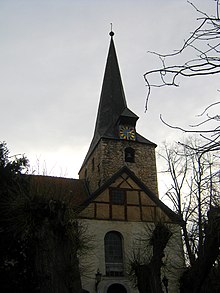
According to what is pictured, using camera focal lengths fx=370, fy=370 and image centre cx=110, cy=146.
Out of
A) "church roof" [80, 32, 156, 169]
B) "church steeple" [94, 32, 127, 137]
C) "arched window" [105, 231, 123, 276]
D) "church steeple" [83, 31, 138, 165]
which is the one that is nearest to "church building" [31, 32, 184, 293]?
"arched window" [105, 231, 123, 276]

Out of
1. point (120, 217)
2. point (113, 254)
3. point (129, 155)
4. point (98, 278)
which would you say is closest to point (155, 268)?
point (98, 278)

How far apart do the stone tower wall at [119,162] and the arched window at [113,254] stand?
5.46m

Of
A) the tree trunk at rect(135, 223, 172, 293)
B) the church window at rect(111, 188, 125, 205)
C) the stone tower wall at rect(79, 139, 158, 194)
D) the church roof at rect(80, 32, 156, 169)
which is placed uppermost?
the church roof at rect(80, 32, 156, 169)

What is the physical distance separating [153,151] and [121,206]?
819 centimetres

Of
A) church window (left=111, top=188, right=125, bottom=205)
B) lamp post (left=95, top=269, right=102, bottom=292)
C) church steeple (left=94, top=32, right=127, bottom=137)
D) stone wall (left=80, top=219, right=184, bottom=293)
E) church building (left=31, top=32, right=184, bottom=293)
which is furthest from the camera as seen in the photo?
church steeple (left=94, top=32, right=127, bottom=137)

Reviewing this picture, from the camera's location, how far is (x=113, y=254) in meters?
18.2

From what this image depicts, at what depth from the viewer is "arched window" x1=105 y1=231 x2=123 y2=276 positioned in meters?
17.7

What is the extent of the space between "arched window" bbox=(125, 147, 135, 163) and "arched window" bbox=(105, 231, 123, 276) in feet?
24.8

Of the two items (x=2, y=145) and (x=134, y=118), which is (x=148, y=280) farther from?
(x=134, y=118)

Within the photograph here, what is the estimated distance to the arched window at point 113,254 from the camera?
1770cm

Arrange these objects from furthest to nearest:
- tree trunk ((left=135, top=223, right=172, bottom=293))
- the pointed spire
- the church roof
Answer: the pointed spire < the church roof < tree trunk ((left=135, top=223, right=172, bottom=293))

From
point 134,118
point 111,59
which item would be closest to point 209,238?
point 134,118

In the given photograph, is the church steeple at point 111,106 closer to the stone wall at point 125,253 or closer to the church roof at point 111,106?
the church roof at point 111,106

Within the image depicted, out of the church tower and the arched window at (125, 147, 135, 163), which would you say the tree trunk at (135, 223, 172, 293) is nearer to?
the church tower
